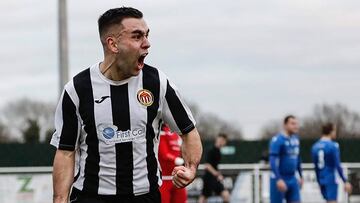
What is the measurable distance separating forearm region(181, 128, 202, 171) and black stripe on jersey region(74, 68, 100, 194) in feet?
1.88

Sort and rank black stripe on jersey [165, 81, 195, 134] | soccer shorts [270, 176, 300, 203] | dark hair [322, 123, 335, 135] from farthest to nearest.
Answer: dark hair [322, 123, 335, 135]
soccer shorts [270, 176, 300, 203]
black stripe on jersey [165, 81, 195, 134]

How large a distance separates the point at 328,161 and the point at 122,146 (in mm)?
13065

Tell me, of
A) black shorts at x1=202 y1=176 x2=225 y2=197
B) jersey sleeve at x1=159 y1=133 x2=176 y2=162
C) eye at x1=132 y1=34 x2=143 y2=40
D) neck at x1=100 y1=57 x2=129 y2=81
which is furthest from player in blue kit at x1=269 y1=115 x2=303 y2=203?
eye at x1=132 y1=34 x2=143 y2=40

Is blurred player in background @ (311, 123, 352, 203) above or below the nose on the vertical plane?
below

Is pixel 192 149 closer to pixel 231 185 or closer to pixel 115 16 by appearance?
pixel 115 16

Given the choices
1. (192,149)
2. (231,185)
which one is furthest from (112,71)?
(231,185)

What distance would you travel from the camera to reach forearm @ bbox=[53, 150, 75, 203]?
→ 605cm

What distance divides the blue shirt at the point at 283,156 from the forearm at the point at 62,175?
38.3ft

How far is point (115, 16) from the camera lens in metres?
6.00

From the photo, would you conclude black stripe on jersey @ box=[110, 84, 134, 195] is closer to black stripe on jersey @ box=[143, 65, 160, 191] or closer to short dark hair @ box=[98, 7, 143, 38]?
black stripe on jersey @ box=[143, 65, 160, 191]

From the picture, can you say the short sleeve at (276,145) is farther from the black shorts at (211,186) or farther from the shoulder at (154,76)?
the shoulder at (154,76)

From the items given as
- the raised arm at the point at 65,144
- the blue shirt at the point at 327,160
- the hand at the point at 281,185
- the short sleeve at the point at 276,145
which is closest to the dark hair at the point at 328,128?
the blue shirt at the point at 327,160

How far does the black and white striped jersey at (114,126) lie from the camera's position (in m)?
5.99

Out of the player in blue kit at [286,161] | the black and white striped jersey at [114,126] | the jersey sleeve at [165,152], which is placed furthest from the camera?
the player in blue kit at [286,161]
